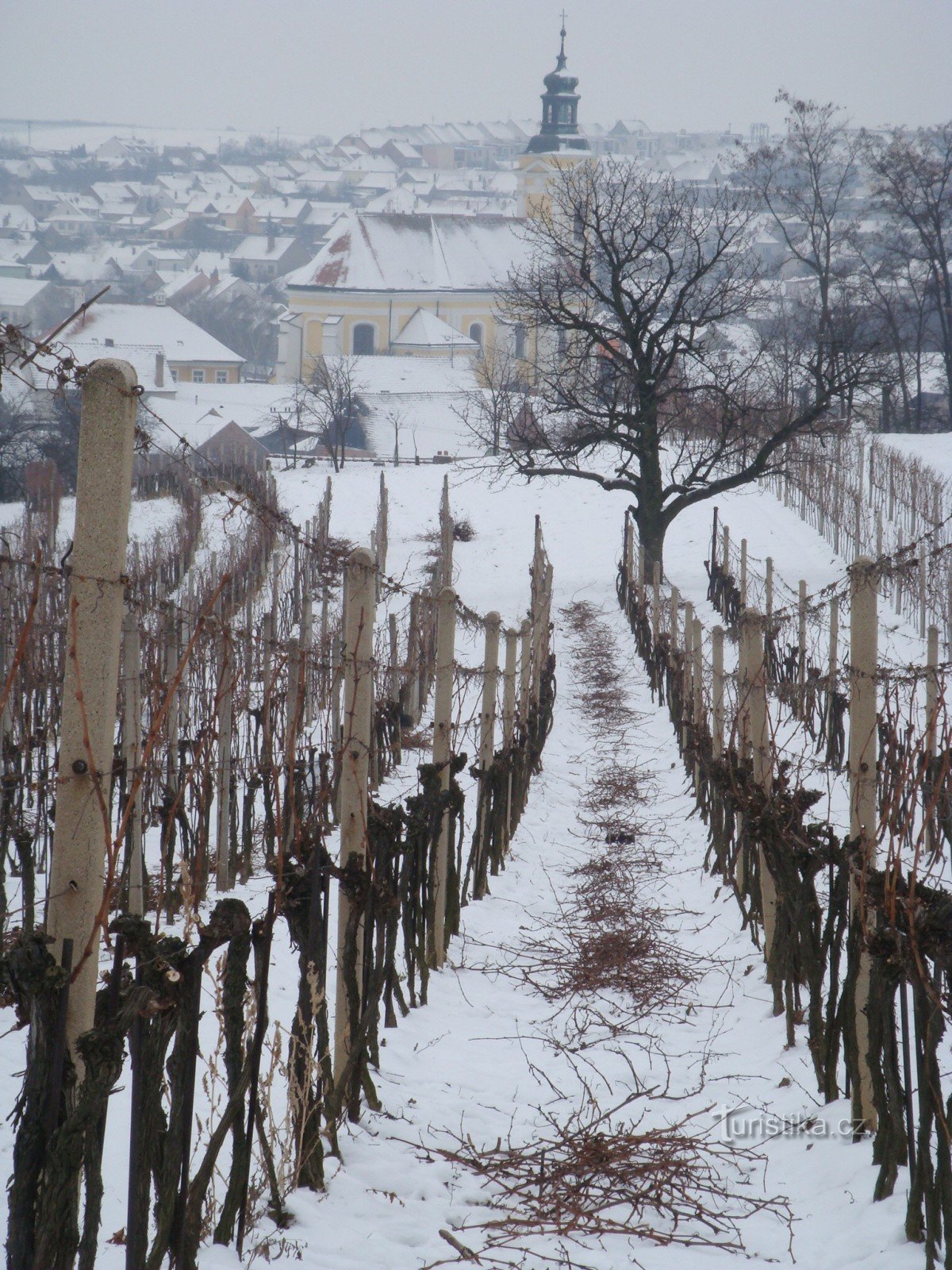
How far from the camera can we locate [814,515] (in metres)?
22.5

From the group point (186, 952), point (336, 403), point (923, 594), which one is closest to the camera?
point (186, 952)

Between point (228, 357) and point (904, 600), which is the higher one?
point (228, 357)

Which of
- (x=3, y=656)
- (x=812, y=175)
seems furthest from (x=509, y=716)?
(x=812, y=175)

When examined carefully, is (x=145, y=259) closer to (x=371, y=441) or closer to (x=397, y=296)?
(x=397, y=296)

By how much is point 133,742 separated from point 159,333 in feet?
207

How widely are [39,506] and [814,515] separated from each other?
13484mm

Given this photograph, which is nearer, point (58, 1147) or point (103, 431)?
point (58, 1147)

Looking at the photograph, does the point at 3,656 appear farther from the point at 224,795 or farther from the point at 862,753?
the point at 862,753

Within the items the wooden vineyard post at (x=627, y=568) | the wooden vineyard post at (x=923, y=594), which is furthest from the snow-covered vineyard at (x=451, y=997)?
the wooden vineyard post at (x=627, y=568)

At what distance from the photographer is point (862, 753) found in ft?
12.2

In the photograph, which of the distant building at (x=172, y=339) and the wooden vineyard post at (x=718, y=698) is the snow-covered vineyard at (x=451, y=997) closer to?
the wooden vineyard post at (x=718, y=698)

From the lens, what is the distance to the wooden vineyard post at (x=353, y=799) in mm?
3559

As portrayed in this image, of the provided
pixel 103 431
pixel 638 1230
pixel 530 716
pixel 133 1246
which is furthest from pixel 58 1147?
pixel 530 716

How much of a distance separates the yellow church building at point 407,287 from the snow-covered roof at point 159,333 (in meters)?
3.91
